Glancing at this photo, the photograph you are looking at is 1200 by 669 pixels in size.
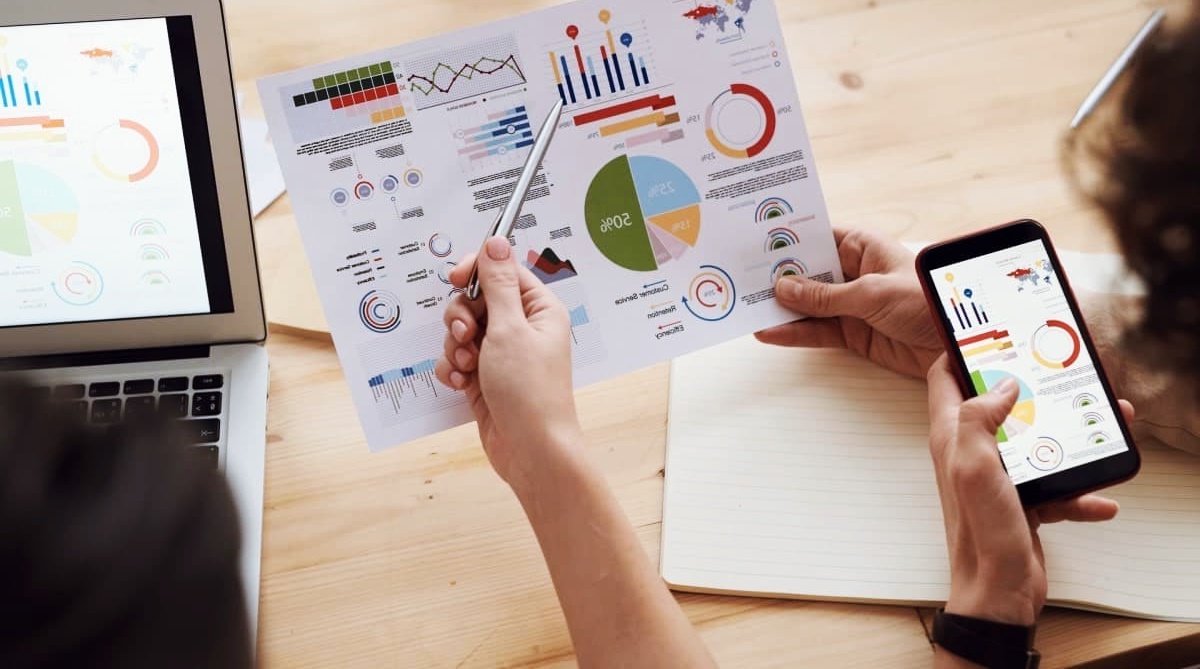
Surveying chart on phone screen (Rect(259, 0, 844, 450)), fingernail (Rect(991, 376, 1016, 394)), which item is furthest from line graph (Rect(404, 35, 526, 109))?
fingernail (Rect(991, 376, 1016, 394))

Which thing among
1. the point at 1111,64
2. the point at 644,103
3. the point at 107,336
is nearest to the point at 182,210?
the point at 107,336

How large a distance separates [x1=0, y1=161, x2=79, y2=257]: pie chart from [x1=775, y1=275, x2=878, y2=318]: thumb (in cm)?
54

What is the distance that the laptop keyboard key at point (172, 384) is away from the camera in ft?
2.36

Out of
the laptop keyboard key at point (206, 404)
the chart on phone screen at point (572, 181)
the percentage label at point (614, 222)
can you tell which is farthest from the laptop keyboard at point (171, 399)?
the percentage label at point (614, 222)

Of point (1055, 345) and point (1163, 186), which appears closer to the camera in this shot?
point (1163, 186)

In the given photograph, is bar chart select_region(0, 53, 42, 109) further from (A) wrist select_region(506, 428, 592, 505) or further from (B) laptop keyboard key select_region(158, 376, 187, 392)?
(A) wrist select_region(506, 428, 592, 505)

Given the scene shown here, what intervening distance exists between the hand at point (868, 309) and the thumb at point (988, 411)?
0.12 m

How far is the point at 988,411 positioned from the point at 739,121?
0.98 ft

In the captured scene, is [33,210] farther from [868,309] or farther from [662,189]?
[868,309]

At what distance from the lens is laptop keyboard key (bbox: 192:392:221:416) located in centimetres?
72

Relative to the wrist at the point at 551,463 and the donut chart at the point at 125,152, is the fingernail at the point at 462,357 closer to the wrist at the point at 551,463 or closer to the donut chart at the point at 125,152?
the wrist at the point at 551,463

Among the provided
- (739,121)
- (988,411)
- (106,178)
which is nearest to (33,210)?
(106,178)

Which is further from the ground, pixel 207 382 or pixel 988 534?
pixel 207 382

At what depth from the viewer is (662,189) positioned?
2.49 feet
